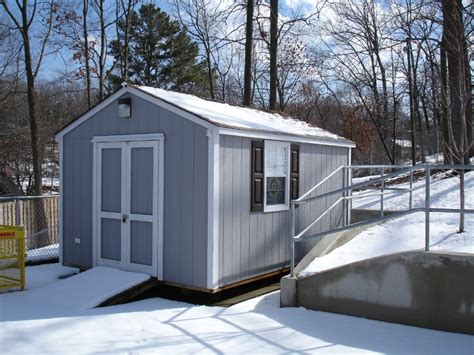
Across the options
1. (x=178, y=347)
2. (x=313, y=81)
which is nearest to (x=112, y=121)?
(x=178, y=347)

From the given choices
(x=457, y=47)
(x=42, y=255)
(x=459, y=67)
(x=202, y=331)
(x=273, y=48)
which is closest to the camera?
(x=202, y=331)

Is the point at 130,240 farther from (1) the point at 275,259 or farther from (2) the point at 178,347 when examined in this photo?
(2) the point at 178,347

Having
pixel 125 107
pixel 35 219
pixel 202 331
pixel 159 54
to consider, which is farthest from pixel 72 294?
pixel 159 54

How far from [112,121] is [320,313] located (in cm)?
426

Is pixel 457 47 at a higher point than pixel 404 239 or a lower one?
higher

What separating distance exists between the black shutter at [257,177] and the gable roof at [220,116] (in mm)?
259

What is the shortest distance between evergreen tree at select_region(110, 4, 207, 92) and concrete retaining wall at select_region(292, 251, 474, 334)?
19327mm

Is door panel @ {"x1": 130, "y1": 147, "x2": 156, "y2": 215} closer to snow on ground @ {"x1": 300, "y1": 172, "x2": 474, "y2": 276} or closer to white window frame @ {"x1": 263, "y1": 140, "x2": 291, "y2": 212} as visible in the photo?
white window frame @ {"x1": 263, "y1": 140, "x2": 291, "y2": 212}

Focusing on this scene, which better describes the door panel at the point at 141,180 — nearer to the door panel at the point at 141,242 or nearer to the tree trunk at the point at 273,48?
the door panel at the point at 141,242

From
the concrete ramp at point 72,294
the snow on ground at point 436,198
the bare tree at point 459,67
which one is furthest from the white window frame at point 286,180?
the snow on ground at point 436,198

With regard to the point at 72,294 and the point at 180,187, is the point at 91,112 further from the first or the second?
the point at 72,294

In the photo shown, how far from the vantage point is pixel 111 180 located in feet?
24.9

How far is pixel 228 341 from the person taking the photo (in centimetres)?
501

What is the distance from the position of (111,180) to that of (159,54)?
17904 millimetres
